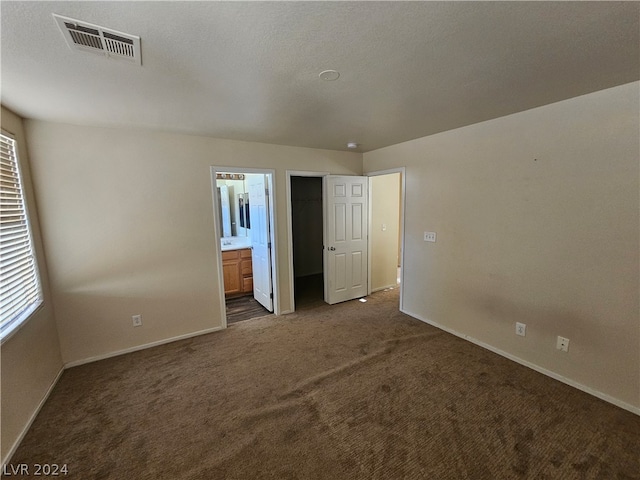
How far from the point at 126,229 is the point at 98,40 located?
1996mm

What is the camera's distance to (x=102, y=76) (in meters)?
1.66

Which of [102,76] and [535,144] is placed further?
[535,144]

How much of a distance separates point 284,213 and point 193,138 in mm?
1408

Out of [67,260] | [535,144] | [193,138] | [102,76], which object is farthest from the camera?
[193,138]

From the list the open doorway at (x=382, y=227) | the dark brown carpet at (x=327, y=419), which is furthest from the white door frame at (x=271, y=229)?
the open doorway at (x=382, y=227)

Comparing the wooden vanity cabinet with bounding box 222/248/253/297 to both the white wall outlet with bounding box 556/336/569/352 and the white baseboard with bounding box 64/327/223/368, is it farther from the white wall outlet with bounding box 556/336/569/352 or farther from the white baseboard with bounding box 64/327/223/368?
the white wall outlet with bounding box 556/336/569/352

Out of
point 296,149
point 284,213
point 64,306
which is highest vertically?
point 296,149

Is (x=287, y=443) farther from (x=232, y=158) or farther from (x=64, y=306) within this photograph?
(x=232, y=158)

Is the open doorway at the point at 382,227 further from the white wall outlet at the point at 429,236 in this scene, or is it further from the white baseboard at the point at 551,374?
the white baseboard at the point at 551,374

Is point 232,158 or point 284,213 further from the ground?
point 232,158

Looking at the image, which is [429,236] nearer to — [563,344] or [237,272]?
[563,344]

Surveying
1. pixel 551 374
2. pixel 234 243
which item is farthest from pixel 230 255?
pixel 551 374

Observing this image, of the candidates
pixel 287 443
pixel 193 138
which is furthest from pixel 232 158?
pixel 287 443

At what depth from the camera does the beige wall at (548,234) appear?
2002 millimetres
